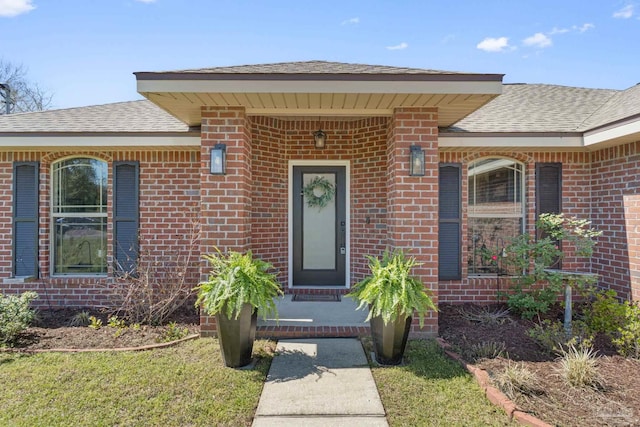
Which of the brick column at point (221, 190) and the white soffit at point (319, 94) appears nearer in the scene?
the white soffit at point (319, 94)

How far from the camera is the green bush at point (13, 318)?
4188mm

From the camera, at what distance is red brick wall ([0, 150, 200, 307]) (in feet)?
18.6

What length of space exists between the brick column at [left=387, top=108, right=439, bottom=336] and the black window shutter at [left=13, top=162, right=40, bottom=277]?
215 inches

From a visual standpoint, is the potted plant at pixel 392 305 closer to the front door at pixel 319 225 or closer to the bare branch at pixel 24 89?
the front door at pixel 319 225

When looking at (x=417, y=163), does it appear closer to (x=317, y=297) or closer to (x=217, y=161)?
(x=217, y=161)

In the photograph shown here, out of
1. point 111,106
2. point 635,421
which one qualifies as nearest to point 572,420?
point 635,421

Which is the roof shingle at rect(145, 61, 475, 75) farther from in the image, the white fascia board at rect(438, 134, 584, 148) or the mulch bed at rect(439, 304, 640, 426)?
the mulch bed at rect(439, 304, 640, 426)

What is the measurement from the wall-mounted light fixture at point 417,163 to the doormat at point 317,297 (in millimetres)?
2463

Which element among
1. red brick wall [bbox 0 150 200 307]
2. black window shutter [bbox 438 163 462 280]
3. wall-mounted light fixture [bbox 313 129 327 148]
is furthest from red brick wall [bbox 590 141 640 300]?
red brick wall [bbox 0 150 200 307]

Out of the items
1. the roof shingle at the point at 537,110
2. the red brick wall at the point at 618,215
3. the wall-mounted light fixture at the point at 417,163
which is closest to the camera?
the wall-mounted light fixture at the point at 417,163

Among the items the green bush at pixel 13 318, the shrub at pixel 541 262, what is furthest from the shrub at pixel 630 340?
the green bush at pixel 13 318

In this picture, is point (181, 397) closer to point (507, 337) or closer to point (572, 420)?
point (572, 420)

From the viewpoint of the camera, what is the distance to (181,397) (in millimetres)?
3078

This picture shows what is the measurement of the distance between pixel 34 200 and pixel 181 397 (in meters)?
4.48
